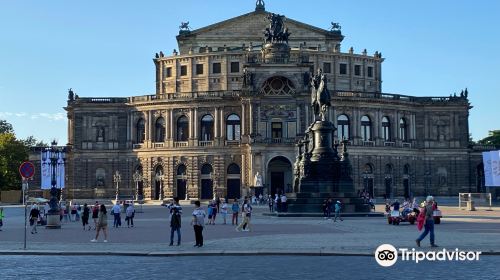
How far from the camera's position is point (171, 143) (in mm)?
96438

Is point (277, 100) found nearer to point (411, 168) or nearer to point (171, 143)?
point (171, 143)

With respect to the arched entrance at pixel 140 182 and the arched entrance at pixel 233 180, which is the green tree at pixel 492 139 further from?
the arched entrance at pixel 140 182

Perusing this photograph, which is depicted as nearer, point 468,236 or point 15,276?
point 15,276

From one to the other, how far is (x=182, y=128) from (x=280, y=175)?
50.4ft

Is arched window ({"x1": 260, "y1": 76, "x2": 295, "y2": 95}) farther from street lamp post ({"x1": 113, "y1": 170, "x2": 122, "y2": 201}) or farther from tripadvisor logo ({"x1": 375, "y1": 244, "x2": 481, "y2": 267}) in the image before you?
tripadvisor logo ({"x1": 375, "y1": 244, "x2": 481, "y2": 267})

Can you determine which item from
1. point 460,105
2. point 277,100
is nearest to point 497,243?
point 277,100

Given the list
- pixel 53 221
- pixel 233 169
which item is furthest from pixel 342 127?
pixel 53 221

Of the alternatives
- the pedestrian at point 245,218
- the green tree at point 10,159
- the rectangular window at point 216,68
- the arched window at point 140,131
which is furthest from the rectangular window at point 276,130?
the pedestrian at point 245,218

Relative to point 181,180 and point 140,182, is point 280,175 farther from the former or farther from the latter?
point 140,182

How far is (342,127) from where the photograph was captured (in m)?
96.9

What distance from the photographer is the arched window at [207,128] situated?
315ft

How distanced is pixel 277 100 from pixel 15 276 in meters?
74.8

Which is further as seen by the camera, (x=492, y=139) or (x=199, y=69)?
(x=492, y=139)

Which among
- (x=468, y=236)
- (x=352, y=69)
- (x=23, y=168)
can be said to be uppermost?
(x=352, y=69)
